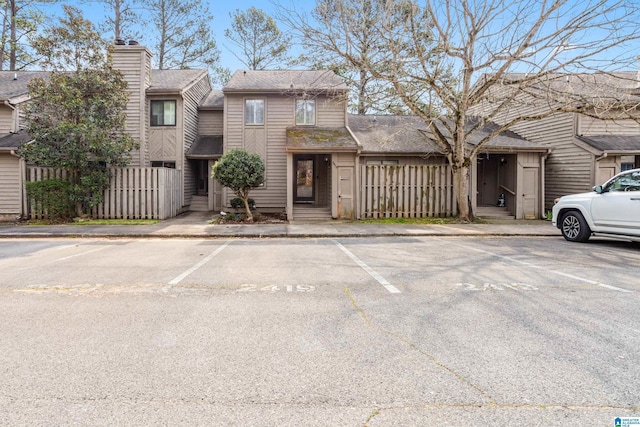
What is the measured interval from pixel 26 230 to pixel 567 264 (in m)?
14.7

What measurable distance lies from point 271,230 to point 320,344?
9.20 metres

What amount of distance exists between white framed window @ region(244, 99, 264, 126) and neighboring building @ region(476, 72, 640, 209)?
10.2 meters

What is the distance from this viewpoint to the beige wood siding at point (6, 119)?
16047 mm

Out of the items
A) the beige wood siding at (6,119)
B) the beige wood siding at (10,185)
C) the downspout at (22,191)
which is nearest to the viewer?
the downspout at (22,191)

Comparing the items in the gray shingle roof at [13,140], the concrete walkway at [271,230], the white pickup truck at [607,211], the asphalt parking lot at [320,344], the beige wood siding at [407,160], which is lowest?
the asphalt parking lot at [320,344]

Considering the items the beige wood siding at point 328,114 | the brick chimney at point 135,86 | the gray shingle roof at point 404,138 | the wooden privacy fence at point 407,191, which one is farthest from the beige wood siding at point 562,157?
Answer: the brick chimney at point 135,86

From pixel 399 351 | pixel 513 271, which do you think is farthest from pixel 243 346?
pixel 513 271

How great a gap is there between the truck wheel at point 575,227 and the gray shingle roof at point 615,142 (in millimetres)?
7335

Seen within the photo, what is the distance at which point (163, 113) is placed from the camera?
58.4ft

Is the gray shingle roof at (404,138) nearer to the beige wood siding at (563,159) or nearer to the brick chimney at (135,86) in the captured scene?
the beige wood siding at (563,159)

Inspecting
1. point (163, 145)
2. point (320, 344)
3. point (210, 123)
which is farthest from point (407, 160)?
point (320, 344)

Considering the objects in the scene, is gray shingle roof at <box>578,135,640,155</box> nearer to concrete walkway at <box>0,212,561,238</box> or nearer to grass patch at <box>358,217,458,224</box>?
concrete walkway at <box>0,212,561,238</box>

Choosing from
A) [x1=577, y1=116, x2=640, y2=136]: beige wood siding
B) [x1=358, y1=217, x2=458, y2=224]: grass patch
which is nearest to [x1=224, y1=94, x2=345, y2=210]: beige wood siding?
[x1=358, y1=217, x2=458, y2=224]: grass patch

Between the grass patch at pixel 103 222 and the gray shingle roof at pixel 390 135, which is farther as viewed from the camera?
the gray shingle roof at pixel 390 135
